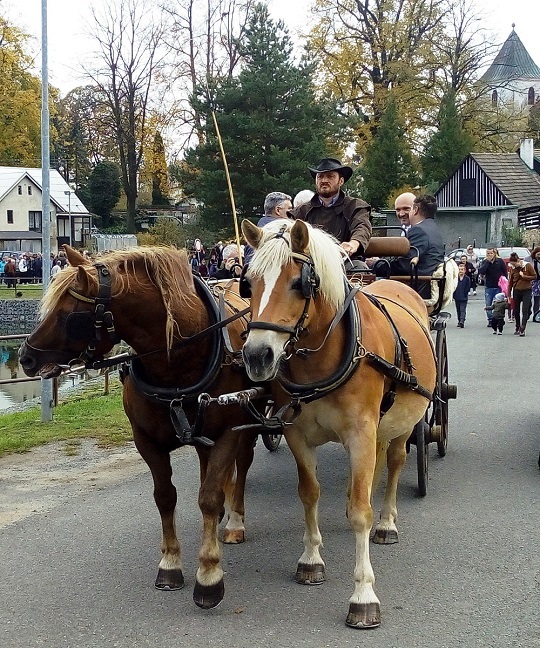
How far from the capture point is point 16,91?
160 ft

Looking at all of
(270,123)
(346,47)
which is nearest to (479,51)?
(346,47)

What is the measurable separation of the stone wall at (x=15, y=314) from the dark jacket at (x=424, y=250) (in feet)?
Answer: 78.3

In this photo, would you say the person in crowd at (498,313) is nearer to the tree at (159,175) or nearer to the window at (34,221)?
the tree at (159,175)

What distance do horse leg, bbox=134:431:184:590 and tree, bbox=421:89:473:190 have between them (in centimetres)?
3740

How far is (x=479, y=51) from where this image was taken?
135 ft

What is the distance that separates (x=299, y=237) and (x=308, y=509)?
1586mm

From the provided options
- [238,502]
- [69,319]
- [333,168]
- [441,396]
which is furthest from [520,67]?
[69,319]

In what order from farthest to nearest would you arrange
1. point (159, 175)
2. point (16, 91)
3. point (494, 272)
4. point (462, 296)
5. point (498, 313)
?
point (159, 175)
point (16, 91)
point (494, 272)
point (462, 296)
point (498, 313)

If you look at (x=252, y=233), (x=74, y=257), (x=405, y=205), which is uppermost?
(x=405, y=205)

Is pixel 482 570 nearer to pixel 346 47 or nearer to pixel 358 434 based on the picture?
pixel 358 434

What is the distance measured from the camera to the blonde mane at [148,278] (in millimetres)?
3971

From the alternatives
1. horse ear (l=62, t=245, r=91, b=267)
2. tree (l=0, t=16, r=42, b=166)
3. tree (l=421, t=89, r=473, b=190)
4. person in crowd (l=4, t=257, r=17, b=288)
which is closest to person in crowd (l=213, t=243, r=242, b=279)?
horse ear (l=62, t=245, r=91, b=267)

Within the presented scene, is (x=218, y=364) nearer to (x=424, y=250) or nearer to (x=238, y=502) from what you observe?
(x=238, y=502)

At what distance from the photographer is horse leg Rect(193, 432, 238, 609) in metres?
4.12
